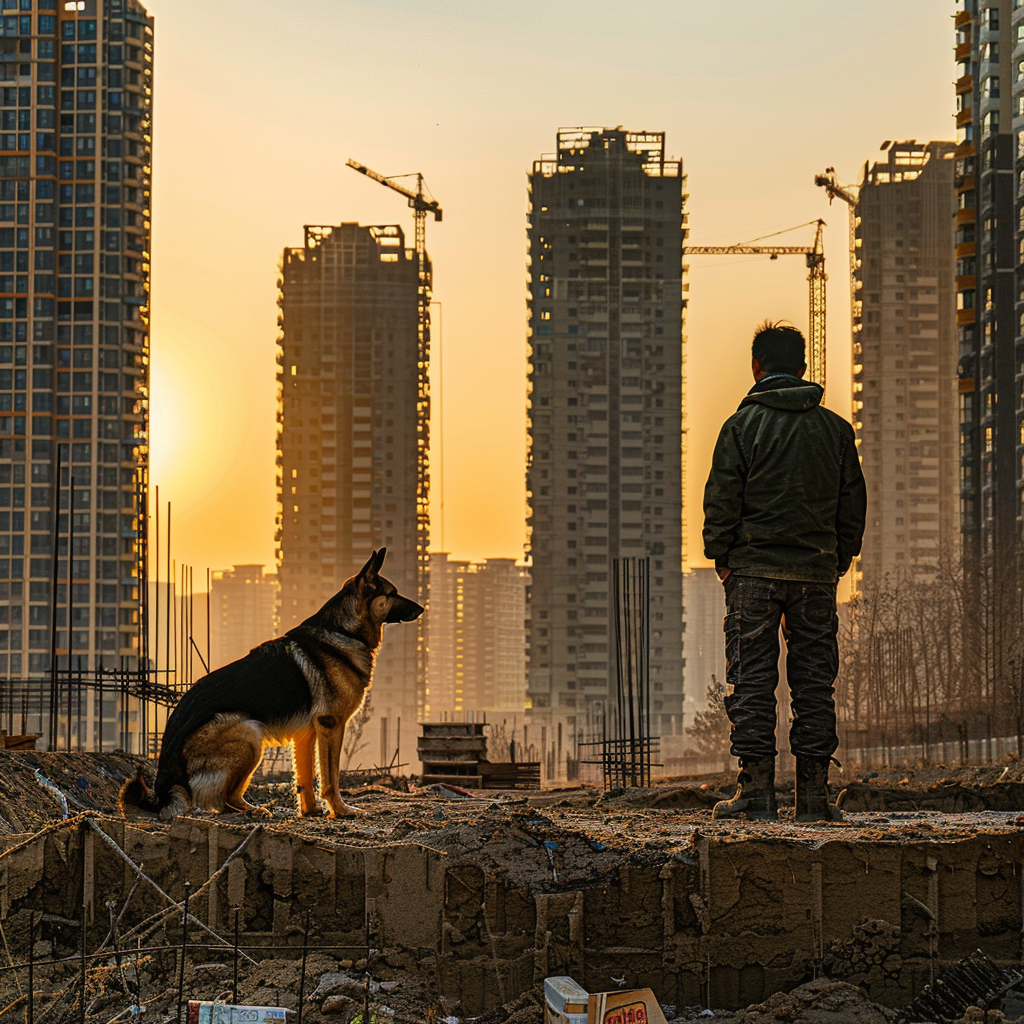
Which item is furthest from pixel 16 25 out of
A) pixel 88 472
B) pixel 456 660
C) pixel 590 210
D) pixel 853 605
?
pixel 456 660

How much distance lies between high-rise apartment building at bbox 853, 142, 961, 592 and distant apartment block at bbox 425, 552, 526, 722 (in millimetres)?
63700

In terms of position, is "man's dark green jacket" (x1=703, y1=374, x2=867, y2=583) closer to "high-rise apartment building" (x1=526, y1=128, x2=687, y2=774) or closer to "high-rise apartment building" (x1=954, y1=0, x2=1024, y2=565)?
"high-rise apartment building" (x1=954, y1=0, x2=1024, y2=565)

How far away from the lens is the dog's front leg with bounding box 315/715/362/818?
8.84 m

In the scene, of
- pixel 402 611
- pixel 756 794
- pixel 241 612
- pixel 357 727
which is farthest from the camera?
pixel 241 612

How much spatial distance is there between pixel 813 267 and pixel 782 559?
439 feet

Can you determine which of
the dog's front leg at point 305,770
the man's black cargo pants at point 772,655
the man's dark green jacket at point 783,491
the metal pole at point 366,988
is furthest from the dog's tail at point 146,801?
the man's dark green jacket at point 783,491

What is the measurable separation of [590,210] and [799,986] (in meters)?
97.9

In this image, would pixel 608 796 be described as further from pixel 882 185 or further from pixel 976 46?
pixel 882 185

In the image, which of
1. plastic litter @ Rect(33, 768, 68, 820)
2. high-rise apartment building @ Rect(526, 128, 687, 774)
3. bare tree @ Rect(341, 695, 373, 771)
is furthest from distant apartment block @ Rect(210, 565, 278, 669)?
plastic litter @ Rect(33, 768, 68, 820)

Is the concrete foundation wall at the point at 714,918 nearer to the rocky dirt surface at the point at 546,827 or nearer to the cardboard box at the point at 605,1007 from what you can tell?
the rocky dirt surface at the point at 546,827

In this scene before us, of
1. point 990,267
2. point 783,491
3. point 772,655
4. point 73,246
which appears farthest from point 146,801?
point 73,246

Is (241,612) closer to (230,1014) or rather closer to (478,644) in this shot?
(478,644)

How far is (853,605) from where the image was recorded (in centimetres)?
5609

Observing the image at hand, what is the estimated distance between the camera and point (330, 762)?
8898 millimetres
